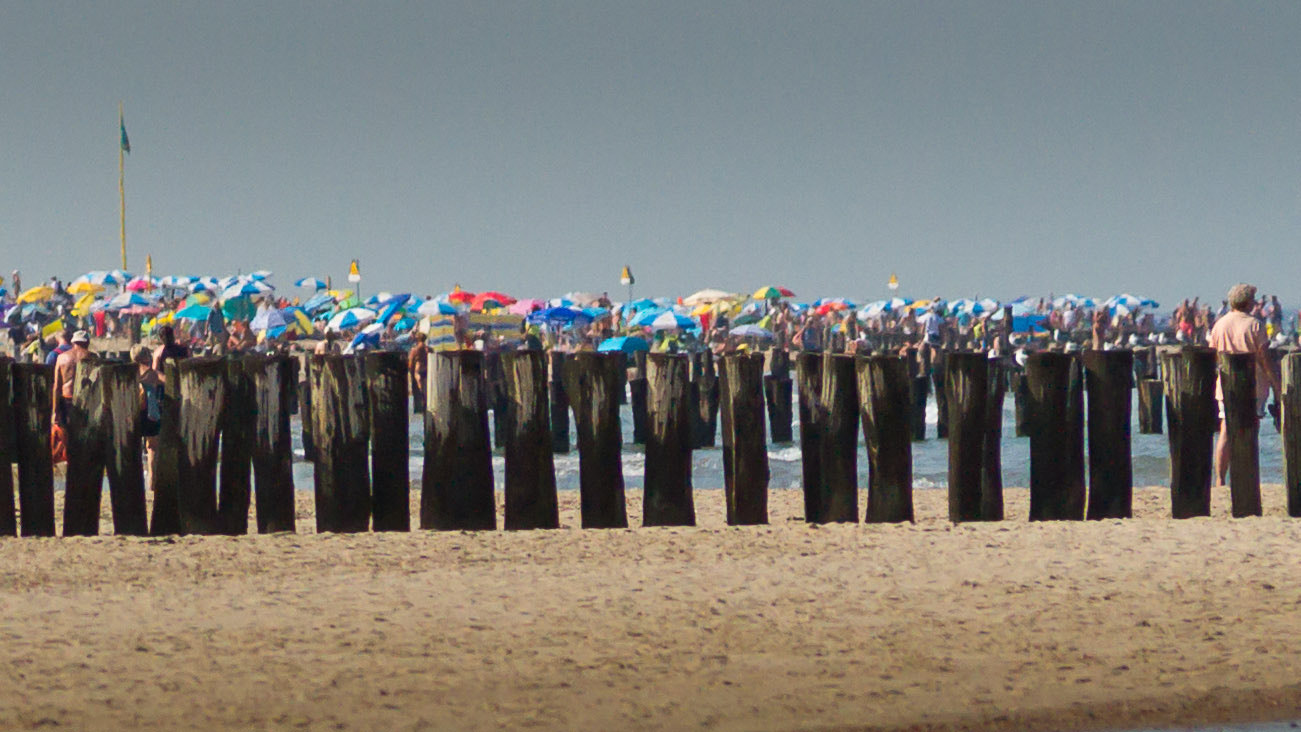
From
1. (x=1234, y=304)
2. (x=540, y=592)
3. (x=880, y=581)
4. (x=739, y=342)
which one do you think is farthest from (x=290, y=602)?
(x=739, y=342)

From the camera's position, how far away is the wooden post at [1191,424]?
29.6ft

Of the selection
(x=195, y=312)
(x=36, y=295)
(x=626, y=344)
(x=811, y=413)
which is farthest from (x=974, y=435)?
(x=36, y=295)

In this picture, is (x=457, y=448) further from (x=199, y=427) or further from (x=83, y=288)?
(x=83, y=288)

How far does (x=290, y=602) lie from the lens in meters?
6.74

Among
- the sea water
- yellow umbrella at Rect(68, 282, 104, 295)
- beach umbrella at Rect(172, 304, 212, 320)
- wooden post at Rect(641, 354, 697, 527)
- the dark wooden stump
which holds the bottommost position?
the sea water

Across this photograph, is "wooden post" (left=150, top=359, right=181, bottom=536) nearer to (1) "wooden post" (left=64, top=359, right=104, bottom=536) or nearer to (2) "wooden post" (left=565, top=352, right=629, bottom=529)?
(1) "wooden post" (left=64, top=359, right=104, bottom=536)

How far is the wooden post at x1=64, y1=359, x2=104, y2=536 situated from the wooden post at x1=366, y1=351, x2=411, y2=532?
1513 mm

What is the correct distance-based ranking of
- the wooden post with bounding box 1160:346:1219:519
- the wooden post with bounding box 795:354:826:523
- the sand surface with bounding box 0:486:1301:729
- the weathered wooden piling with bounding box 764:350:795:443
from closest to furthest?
the sand surface with bounding box 0:486:1301:729 → the wooden post with bounding box 795:354:826:523 → the wooden post with bounding box 1160:346:1219:519 → the weathered wooden piling with bounding box 764:350:795:443

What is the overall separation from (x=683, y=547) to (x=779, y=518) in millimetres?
3688

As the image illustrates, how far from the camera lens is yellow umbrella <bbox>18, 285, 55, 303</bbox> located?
1964 inches

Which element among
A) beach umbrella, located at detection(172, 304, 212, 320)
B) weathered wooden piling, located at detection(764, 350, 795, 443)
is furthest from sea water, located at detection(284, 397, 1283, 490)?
beach umbrella, located at detection(172, 304, 212, 320)

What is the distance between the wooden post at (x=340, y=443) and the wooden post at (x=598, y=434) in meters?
1.16

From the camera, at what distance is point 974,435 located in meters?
8.88

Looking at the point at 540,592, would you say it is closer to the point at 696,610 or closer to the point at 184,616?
the point at 696,610
